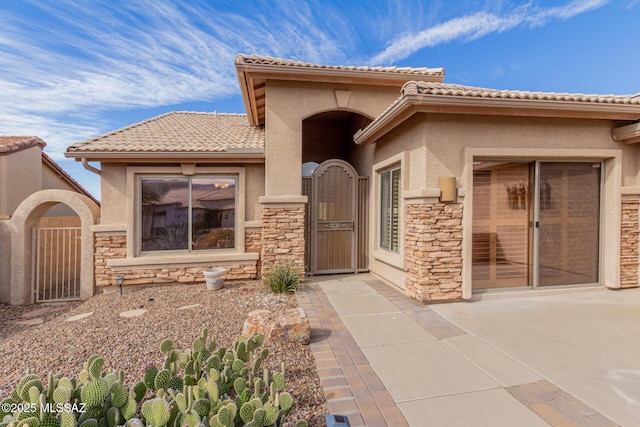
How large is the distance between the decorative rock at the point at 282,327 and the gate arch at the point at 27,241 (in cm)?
635

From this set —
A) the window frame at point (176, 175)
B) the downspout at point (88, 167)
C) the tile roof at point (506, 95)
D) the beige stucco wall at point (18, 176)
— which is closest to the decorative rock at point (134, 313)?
the window frame at point (176, 175)

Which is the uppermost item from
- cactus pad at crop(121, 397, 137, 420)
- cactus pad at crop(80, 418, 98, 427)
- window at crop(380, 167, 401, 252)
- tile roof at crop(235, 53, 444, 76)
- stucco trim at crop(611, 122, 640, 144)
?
tile roof at crop(235, 53, 444, 76)

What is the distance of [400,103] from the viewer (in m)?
5.92

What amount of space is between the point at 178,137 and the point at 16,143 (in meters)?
8.03

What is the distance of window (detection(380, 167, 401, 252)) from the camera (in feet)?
25.1

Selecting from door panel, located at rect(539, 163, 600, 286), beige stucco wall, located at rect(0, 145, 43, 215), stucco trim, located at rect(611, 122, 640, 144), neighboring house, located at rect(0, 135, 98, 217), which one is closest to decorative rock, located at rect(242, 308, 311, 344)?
door panel, located at rect(539, 163, 600, 286)

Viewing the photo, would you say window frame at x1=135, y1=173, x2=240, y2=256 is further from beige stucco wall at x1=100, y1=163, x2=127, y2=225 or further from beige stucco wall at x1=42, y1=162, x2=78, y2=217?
beige stucco wall at x1=42, y1=162, x2=78, y2=217

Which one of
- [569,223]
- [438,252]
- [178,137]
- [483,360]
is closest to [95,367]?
[483,360]

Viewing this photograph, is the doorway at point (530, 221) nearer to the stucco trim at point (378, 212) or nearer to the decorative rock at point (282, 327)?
the stucco trim at point (378, 212)

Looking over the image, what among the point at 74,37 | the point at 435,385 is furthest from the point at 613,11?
the point at 74,37

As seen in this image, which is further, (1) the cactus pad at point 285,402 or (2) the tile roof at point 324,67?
(2) the tile roof at point 324,67

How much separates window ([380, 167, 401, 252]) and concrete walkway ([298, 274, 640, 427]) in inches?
73.6

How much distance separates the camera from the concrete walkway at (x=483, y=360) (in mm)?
2965

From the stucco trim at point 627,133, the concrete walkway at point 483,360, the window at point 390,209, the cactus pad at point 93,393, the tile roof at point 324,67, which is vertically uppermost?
the tile roof at point 324,67
